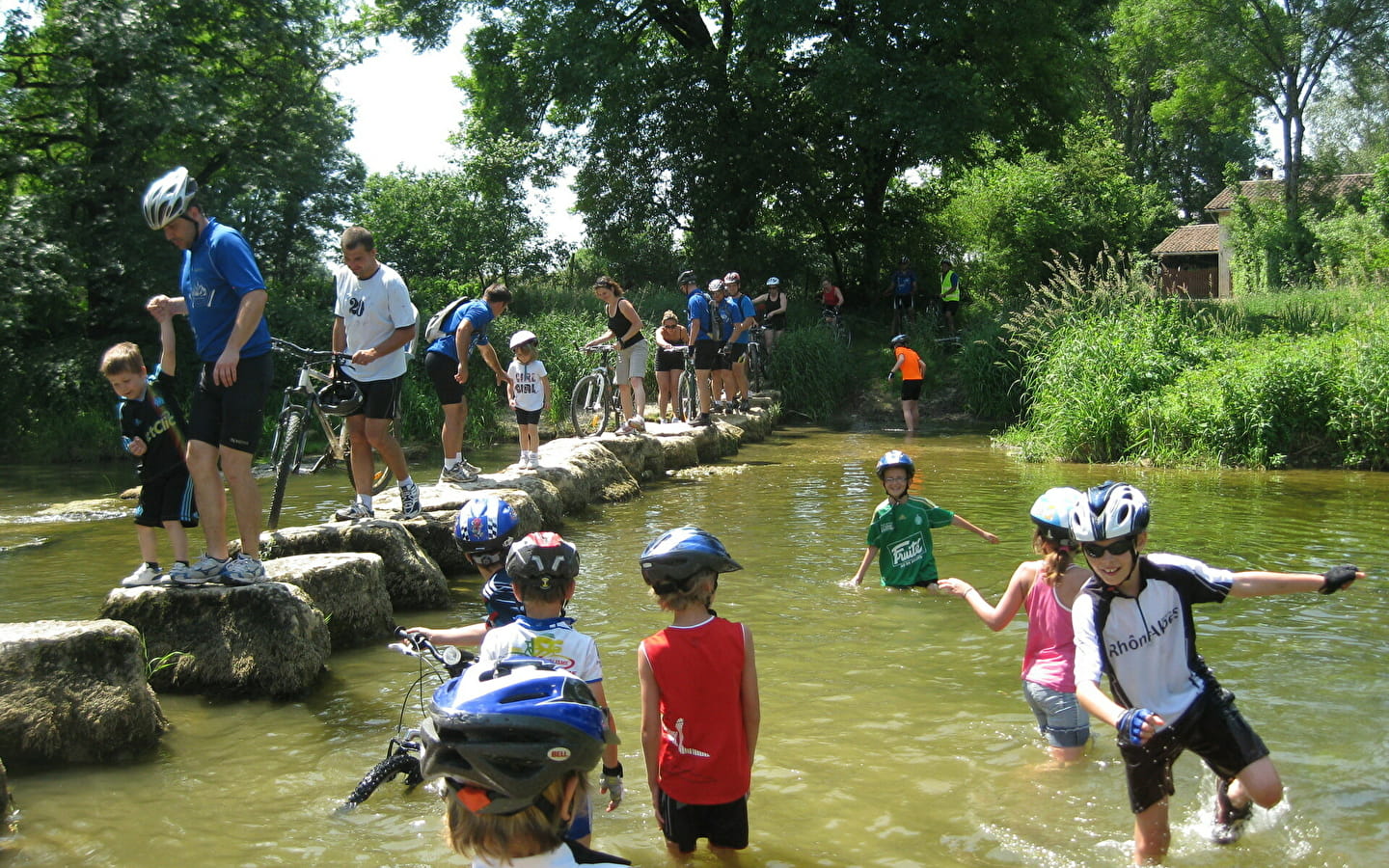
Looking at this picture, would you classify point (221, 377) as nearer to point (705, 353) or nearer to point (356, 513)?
point (356, 513)

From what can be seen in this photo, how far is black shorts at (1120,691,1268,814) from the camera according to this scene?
12.6 feet

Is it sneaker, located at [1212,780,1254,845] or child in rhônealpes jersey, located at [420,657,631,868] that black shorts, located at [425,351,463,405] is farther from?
child in rhônealpes jersey, located at [420,657,631,868]

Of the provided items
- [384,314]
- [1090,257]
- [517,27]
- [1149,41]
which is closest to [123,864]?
[384,314]

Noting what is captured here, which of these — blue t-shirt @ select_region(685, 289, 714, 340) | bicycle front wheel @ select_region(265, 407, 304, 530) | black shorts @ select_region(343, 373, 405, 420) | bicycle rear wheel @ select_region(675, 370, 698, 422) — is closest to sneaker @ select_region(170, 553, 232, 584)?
black shorts @ select_region(343, 373, 405, 420)

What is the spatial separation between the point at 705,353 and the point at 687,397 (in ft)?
4.71

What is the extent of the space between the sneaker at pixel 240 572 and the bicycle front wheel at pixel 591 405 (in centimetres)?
827

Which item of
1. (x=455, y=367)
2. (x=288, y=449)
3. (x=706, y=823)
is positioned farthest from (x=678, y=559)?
(x=455, y=367)

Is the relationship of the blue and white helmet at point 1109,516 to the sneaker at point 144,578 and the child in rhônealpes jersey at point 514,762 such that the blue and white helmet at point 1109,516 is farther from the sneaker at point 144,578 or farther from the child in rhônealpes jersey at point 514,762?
the sneaker at point 144,578

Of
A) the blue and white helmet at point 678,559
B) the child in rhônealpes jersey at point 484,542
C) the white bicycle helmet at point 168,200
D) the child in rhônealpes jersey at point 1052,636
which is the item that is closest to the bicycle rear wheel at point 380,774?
the child in rhônealpes jersey at point 484,542

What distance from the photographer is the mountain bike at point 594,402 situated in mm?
14391

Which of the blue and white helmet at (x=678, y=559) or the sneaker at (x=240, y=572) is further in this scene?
the sneaker at (x=240, y=572)

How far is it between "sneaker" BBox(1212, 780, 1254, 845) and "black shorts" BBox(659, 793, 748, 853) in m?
1.90

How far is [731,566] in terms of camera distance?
12.1ft

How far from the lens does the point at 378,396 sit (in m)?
7.79
